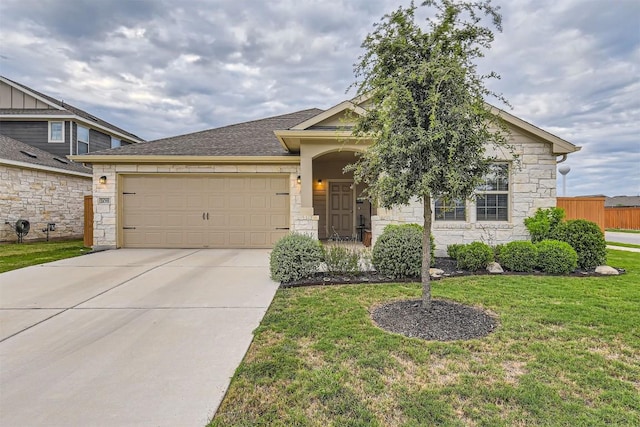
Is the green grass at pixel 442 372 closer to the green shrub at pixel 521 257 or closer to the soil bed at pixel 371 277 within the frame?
the soil bed at pixel 371 277

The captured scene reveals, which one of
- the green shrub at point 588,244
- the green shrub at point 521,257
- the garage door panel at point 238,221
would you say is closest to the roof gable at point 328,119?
the garage door panel at point 238,221

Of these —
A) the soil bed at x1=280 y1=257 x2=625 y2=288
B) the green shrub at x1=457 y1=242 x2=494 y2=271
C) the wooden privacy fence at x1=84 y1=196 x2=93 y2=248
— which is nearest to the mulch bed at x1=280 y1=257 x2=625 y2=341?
Result: the soil bed at x1=280 y1=257 x2=625 y2=288

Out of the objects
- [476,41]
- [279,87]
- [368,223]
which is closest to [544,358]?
[476,41]

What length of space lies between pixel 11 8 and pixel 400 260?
14.0 m

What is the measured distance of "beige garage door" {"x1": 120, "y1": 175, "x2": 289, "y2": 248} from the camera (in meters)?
9.80

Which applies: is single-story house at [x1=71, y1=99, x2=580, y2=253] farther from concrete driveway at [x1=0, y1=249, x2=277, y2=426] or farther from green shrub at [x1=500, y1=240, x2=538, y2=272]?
green shrub at [x1=500, y1=240, x2=538, y2=272]

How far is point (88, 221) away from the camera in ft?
32.4

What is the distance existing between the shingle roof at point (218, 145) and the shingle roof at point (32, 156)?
419cm

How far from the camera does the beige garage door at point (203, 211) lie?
9.80 m

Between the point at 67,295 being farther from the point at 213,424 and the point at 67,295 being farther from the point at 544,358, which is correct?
the point at 544,358

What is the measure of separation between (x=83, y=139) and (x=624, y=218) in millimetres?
34756

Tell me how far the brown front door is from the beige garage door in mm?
2794

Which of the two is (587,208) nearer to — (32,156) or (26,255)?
(26,255)

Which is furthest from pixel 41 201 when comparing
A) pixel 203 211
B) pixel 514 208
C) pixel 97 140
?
pixel 514 208
